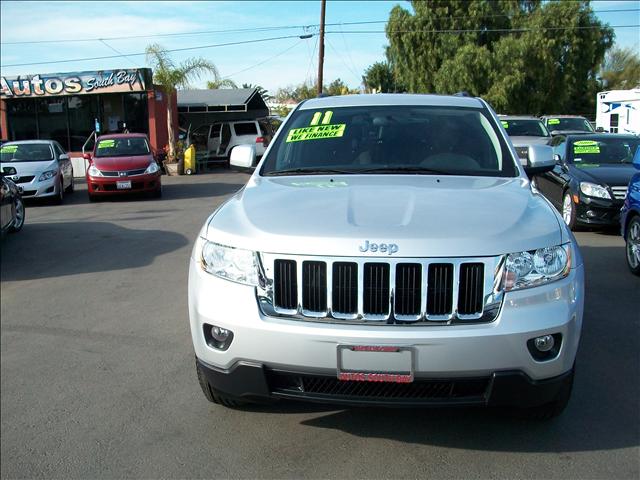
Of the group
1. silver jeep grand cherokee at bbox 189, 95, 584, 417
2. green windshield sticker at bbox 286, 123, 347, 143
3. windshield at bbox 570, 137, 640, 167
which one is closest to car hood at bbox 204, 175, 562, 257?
silver jeep grand cherokee at bbox 189, 95, 584, 417

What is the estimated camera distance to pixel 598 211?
32.3 feet

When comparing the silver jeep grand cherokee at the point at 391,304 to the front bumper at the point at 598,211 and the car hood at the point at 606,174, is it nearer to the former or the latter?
the front bumper at the point at 598,211

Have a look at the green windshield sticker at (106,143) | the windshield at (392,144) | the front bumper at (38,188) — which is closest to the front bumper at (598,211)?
the windshield at (392,144)

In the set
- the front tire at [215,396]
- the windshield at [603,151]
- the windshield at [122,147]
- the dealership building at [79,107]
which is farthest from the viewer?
the dealership building at [79,107]

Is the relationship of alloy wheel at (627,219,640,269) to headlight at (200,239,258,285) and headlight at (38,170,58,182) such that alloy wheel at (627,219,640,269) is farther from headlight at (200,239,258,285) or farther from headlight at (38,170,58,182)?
headlight at (38,170,58,182)

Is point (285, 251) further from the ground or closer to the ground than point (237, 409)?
further from the ground

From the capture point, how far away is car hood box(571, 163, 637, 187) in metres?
9.93

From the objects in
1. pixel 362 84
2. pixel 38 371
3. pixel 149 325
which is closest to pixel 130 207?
pixel 149 325

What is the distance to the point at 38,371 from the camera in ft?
12.9

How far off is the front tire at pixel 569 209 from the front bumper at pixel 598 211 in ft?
0.50

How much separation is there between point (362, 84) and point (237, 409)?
7575 cm

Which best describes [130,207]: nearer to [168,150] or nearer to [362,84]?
[168,150]

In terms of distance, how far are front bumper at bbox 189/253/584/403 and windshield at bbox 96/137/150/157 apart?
46.3ft

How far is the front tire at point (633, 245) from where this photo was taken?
726 cm
